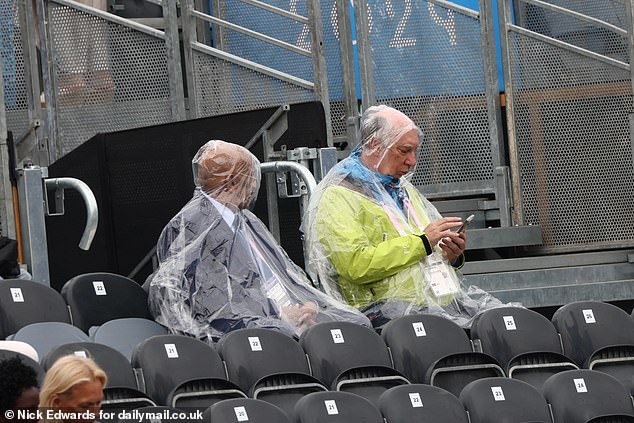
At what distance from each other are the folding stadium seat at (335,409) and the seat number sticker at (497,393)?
0.55m

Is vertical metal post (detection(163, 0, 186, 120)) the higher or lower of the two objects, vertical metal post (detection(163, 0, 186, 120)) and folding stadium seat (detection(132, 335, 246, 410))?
the higher

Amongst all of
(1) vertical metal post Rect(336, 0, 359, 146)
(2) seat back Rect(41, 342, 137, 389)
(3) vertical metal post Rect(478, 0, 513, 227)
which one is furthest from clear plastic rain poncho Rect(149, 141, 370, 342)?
(3) vertical metal post Rect(478, 0, 513, 227)

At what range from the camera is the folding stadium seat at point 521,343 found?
20.0ft

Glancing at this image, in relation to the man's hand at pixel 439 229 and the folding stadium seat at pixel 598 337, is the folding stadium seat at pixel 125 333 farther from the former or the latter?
the folding stadium seat at pixel 598 337

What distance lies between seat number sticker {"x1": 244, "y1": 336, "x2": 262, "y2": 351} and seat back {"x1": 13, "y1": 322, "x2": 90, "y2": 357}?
25.4 inches

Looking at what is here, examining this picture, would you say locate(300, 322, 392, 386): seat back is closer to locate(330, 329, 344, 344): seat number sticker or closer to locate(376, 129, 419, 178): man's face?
locate(330, 329, 344, 344): seat number sticker

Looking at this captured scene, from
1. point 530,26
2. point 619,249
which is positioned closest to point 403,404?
point 619,249

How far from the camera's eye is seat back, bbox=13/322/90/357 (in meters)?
5.48

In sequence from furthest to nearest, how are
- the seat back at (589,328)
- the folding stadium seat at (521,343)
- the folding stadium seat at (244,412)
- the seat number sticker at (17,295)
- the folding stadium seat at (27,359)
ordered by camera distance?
the seat back at (589,328) → the folding stadium seat at (521,343) → the seat number sticker at (17,295) → the folding stadium seat at (244,412) → the folding stadium seat at (27,359)

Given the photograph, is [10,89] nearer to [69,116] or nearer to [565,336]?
[69,116]

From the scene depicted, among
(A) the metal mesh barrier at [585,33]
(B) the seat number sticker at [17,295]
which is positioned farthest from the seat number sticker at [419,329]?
(A) the metal mesh barrier at [585,33]

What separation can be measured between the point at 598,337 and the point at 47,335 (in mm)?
2456

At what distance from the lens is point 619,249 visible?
8609 mm

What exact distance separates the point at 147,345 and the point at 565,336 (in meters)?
2.01
